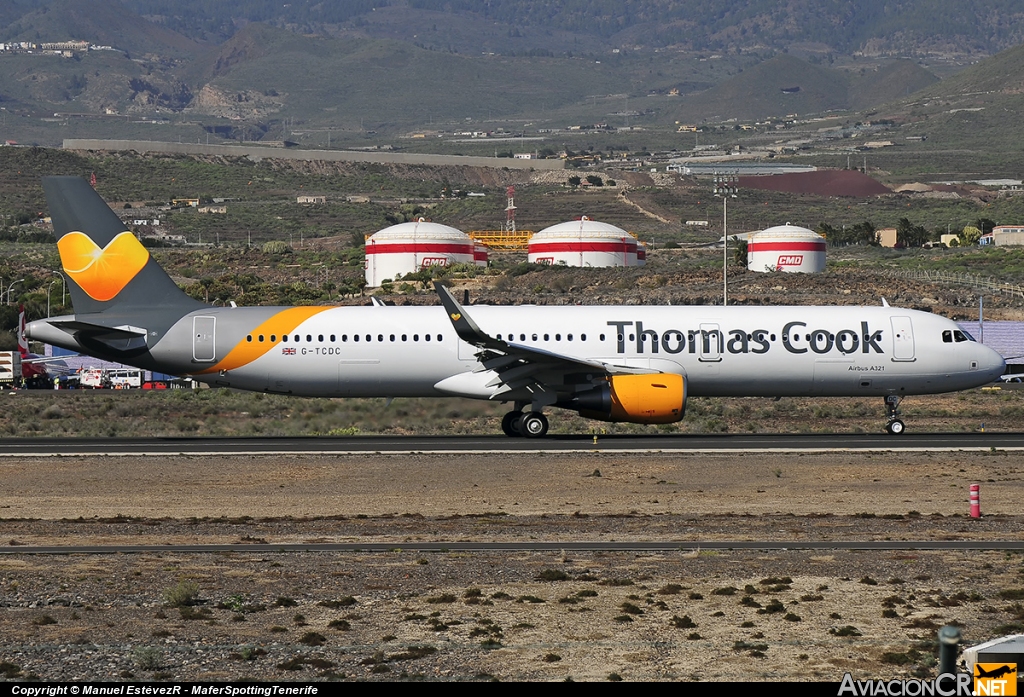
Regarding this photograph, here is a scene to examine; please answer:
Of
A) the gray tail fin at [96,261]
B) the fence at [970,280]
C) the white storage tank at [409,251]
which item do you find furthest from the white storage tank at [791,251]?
the gray tail fin at [96,261]

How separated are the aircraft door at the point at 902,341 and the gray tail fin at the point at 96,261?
1986cm

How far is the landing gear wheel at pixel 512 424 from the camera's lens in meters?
38.9

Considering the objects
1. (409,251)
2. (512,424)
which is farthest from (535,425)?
(409,251)

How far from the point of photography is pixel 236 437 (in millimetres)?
40344

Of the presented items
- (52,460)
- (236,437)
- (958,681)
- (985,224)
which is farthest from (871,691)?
(985,224)

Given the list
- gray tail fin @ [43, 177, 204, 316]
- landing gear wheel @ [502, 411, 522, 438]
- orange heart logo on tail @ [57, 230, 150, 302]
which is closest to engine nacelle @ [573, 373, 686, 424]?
landing gear wheel @ [502, 411, 522, 438]

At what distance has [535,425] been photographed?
38.3 m

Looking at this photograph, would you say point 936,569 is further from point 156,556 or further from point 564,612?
point 156,556

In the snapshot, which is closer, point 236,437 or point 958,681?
point 958,681

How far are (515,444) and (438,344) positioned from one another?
151 inches

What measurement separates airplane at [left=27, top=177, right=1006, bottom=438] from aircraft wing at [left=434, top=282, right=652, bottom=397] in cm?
5

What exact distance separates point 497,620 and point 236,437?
25408mm

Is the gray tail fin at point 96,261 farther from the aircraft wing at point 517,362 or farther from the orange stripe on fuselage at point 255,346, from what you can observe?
the aircraft wing at point 517,362

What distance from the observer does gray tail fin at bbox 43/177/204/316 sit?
38688mm
